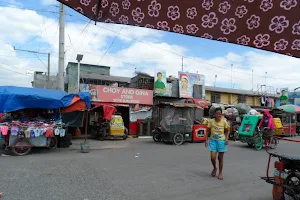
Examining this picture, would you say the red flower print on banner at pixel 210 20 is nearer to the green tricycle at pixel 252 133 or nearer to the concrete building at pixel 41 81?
the green tricycle at pixel 252 133

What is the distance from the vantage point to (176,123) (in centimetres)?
1452

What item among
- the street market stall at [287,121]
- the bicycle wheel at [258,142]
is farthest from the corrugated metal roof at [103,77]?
the bicycle wheel at [258,142]

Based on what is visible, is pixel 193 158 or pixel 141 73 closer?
pixel 193 158

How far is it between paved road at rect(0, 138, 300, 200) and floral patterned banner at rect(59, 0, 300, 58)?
3.86 meters

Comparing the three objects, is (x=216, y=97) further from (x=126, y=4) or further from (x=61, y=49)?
(x=126, y=4)

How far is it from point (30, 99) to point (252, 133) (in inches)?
421

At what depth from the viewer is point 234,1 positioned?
1.76 meters

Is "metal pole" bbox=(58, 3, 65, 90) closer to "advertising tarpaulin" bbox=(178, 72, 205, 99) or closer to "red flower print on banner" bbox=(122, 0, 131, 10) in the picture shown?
"advertising tarpaulin" bbox=(178, 72, 205, 99)

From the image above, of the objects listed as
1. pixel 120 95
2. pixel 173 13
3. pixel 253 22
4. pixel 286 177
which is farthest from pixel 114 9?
pixel 120 95

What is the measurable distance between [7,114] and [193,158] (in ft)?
27.9

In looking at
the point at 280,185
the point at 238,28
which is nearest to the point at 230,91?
the point at 280,185

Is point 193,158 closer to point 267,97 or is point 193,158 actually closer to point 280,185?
→ point 280,185

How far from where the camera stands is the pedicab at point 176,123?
46.4ft

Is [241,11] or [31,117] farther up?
[241,11]
